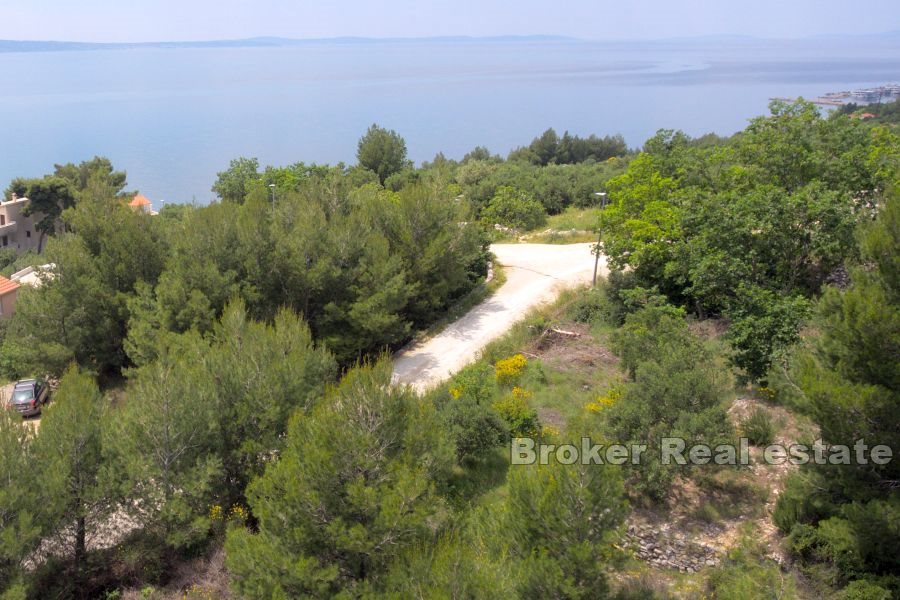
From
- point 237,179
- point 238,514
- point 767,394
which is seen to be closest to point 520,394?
point 767,394

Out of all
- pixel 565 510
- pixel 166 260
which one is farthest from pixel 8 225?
pixel 565 510

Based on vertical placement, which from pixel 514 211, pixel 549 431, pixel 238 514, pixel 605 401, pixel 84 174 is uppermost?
pixel 84 174

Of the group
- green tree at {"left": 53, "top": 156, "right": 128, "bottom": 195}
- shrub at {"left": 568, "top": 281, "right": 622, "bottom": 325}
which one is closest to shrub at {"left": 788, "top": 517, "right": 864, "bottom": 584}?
shrub at {"left": 568, "top": 281, "right": 622, "bottom": 325}

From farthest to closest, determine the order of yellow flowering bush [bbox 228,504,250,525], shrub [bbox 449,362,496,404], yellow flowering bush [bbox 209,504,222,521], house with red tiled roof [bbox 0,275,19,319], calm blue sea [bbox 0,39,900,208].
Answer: calm blue sea [bbox 0,39,900,208]
house with red tiled roof [bbox 0,275,19,319]
shrub [bbox 449,362,496,404]
yellow flowering bush [bbox 209,504,222,521]
yellow flowering bush [bbox 228,504,250,525]

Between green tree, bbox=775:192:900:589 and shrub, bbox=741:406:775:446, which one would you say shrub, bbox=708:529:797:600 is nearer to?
green tree, bbox=775:192:900:589

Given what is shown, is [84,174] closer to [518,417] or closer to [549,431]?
[518,417]

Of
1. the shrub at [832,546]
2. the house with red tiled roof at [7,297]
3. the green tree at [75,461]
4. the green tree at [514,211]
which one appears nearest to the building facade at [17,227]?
the house with red tiled roof at [7,297]
